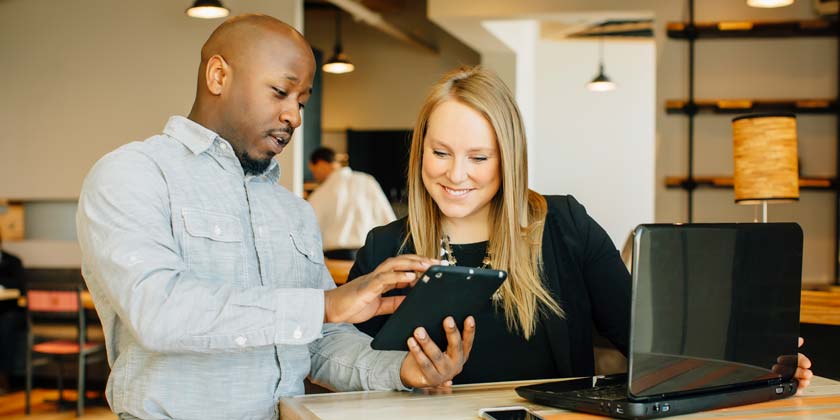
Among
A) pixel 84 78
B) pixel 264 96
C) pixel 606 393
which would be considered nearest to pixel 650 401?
pixel 606 393

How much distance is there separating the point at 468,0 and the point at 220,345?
6.27m

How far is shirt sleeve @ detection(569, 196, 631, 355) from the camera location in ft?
6.83

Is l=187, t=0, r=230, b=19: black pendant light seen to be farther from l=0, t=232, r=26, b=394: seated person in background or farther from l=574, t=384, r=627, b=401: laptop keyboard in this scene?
l=574, t=384, r=627, b=401: laptop keyboard

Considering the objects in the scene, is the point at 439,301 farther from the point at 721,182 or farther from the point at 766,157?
the point at 721,182

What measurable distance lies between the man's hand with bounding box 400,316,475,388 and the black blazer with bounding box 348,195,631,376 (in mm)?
454

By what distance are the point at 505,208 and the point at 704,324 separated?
2.29ft

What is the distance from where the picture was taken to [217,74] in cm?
179

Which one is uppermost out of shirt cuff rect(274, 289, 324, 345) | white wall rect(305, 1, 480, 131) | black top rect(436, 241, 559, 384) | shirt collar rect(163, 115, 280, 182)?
white wall rect(305, 1, 480, 131)

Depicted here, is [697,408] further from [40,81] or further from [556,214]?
[40,81]

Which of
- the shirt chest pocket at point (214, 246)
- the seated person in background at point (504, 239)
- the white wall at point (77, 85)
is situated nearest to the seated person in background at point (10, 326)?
the white wall at point (77, 85)

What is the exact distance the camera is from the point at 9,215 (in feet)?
26.5

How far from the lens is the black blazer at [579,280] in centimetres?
208

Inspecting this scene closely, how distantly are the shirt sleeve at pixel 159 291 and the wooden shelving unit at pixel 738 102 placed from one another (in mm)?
5290

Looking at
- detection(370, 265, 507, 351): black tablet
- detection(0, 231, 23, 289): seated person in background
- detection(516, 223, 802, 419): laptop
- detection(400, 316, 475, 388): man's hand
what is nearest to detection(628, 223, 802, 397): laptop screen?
detection(516, 223, 802, 419): laptop
